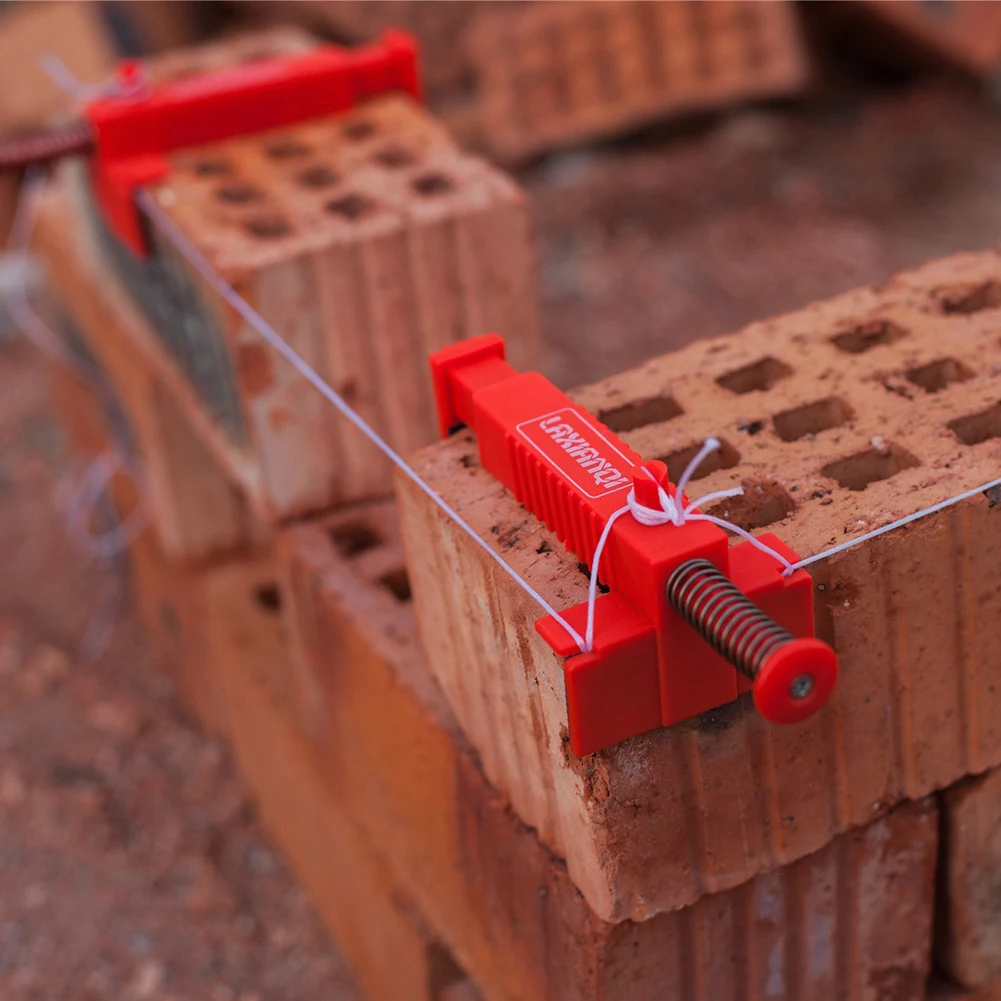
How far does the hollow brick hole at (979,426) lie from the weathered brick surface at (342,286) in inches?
35.2

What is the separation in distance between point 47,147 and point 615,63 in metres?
2.99

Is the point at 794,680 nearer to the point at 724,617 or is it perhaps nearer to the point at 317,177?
the point at 724,617

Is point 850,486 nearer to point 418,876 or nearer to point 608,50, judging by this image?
point 418,876

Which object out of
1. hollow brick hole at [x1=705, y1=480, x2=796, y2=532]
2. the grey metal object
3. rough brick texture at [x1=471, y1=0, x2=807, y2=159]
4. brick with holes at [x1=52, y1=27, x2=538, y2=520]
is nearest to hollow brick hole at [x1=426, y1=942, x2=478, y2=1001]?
brick with holes at [x1=52, y1=27, x2=538, y2=520]

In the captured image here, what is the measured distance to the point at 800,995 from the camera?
1945mm

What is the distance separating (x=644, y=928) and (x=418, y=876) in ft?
1.96

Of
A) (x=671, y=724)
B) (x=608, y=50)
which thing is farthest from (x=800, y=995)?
(x=608, y=50)

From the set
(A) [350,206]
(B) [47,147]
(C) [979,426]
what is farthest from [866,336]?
(B) [47,147]

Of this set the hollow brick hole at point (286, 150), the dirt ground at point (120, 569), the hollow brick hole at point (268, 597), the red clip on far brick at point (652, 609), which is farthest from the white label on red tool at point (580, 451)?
the dirt ground at point (120, 569)

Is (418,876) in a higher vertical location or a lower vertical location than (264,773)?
higher

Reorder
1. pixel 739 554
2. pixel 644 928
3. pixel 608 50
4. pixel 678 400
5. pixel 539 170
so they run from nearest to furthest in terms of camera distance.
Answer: pixel 739 554 < pixel 644 928 < pixel 678 400 < pixel 608 50 < pixel 539 170

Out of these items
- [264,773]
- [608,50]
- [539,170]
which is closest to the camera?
[264,773]

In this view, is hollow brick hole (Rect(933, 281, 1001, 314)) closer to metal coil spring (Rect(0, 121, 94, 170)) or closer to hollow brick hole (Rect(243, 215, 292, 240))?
hollow brick hole (Rect(243, 215, 292, 240))

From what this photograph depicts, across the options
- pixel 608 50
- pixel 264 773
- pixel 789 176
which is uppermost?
pixel 608 50
